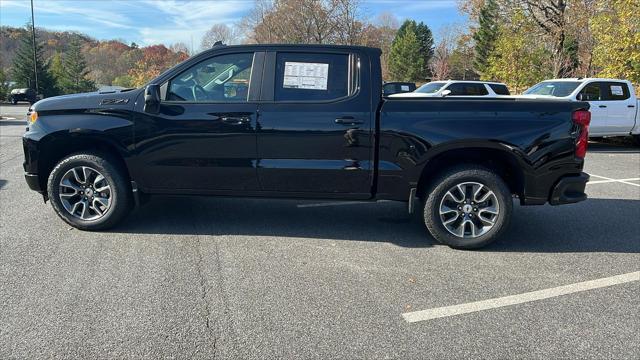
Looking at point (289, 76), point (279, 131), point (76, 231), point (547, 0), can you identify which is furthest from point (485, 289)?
point (547, 0)

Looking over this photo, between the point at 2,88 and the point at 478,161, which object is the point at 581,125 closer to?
the point at 478,161

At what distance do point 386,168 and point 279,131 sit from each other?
108 centimetres

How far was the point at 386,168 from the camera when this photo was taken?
4508 millimetres

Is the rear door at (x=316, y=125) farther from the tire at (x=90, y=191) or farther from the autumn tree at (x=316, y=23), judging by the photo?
the autumn tree at (x=316, y=23)

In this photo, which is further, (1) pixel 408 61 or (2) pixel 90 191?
(1) pixel 408 61

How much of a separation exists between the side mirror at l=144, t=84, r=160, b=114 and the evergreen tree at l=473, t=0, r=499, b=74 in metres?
23.9

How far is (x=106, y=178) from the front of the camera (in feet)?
15.7

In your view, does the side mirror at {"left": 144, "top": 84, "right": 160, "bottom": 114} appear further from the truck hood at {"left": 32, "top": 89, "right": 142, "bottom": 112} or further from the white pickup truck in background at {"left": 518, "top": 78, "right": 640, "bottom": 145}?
the white pickup truck in background at {"left": 518, "top": 78, "right": 640, "bottom": 145}

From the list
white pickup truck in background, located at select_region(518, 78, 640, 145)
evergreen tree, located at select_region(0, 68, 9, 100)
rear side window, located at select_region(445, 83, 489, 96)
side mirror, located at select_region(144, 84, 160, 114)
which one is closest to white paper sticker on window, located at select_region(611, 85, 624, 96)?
white pickup truck in background, located at select_region(518, 78, 640, 145)

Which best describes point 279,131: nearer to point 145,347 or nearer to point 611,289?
point 145,347

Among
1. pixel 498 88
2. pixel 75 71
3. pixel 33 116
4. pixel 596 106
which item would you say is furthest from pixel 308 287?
pixel 75 71

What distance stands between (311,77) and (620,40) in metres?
13.1

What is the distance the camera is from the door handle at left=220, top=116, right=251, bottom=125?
14.8ft

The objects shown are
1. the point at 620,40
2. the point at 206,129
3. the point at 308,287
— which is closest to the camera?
the point at 308,287
